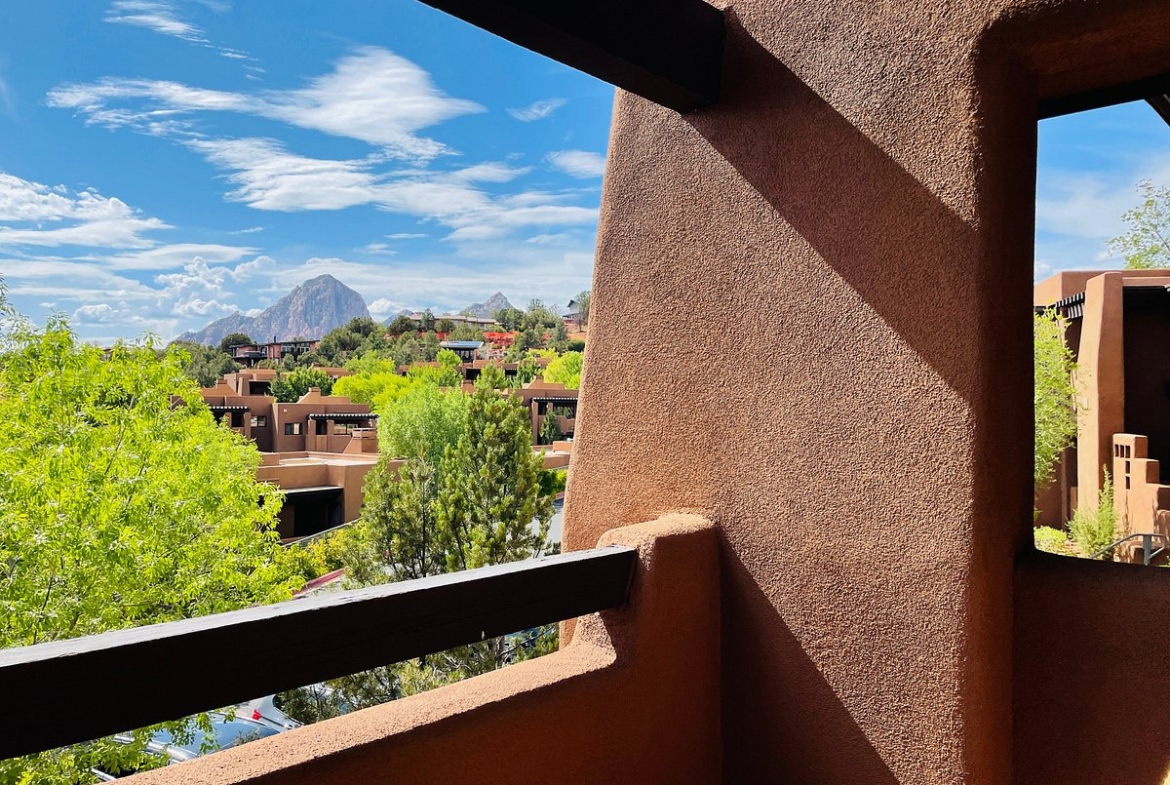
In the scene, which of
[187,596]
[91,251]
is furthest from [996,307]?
[91,251]

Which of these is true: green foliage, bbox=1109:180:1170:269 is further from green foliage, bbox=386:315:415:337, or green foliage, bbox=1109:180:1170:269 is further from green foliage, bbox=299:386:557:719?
green foliage, bbox=386:315:415:337

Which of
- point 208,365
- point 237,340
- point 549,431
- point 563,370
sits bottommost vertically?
point 549,431

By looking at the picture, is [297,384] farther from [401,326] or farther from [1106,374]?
[1106,374]

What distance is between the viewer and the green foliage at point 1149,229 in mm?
17297

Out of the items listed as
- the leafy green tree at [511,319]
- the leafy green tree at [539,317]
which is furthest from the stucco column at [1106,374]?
the leafy green tree at [511,319]

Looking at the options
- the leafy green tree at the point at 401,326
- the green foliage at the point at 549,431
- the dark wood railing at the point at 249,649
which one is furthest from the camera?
the leafy green tree at the point at 401,326

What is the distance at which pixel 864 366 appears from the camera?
1837mm

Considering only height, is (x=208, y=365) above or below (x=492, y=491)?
above

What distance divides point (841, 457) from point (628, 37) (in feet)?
3.44

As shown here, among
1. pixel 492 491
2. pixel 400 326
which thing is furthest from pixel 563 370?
pixel 492 491

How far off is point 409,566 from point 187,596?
11.9 feet

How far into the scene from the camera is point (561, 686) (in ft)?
A: 5.46

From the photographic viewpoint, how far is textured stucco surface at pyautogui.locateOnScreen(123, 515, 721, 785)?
1.28 m

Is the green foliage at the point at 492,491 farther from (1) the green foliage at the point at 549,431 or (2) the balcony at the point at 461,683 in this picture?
(1) the green foliage at the point at 549,431
